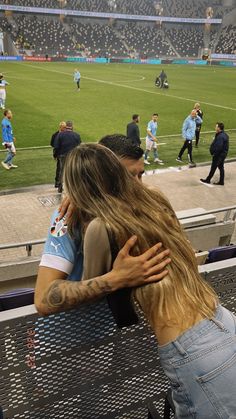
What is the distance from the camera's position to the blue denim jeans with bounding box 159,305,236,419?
1.54 metres

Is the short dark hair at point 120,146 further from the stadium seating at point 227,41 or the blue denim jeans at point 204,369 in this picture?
the stadium seating at point 227,41

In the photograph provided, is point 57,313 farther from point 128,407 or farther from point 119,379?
point 128,407

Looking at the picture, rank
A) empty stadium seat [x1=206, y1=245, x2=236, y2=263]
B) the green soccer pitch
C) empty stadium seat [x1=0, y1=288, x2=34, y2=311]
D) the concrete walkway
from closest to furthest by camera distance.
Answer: empty stadium seat [x1=0, y1=288, x2=34, y2=311], empty stadium seat [x1=206, y1=245, x2=236, y2=263], the concrete walkway, the green soccer pitch

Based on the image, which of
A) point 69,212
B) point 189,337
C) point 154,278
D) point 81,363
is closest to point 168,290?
point 154,278

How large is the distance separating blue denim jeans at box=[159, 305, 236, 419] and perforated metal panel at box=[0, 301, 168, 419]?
462mm

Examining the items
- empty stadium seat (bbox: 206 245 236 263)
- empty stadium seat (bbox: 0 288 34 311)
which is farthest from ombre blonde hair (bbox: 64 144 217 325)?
empty stadium seat (bbox: 206 245 236 263)

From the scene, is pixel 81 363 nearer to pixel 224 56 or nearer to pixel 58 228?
pixel 58 228

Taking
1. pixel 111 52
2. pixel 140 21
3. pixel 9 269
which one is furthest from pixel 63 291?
pixel 140 21

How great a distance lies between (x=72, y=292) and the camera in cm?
164

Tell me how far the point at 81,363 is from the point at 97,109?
20.8 meters

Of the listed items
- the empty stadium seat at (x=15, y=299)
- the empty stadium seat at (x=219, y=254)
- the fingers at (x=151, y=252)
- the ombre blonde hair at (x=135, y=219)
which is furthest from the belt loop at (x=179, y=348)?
the empty stadium seat at (x=219, y=254)

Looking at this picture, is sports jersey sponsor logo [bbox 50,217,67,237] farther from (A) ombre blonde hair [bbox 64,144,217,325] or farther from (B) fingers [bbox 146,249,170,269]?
(B) fingers [bbox 146,249,170,269]

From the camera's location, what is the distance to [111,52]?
222 ft

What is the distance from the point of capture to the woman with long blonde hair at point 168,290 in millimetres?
1559
